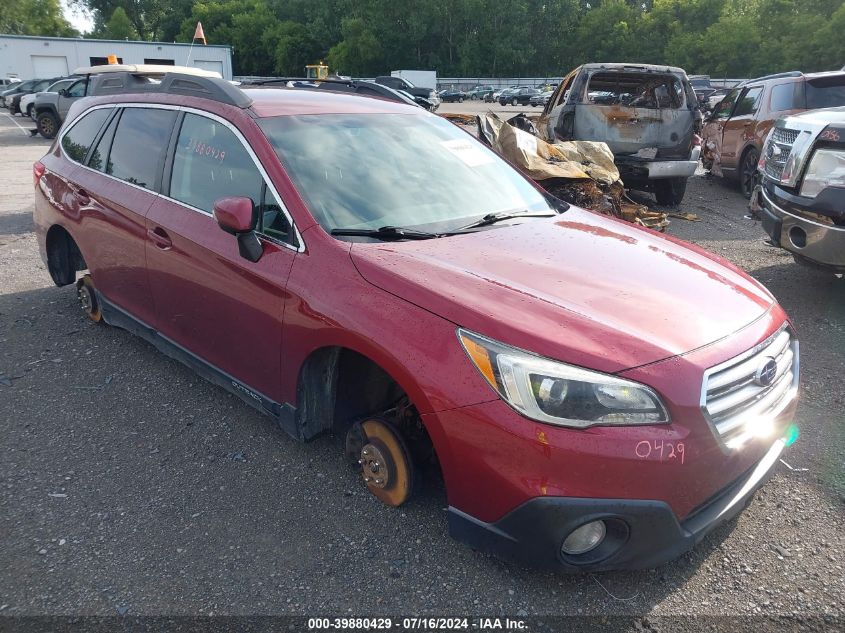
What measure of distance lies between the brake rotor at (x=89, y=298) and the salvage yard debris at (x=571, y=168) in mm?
4292

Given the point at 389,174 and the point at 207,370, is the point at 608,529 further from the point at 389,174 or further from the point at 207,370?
the point at 207,370

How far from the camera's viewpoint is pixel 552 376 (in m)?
2.12

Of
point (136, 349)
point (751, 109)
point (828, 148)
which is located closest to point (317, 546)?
point (136, 349)

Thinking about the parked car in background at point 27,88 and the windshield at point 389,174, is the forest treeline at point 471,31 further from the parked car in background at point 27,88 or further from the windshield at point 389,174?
the windshield at point 389,174

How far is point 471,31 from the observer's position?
2906 inches

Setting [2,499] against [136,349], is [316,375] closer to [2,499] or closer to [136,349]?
[2,499]

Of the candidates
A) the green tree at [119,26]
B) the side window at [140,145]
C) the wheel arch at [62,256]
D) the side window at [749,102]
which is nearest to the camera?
the side window at [140,145]

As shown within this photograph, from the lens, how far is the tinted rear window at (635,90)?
9297mm

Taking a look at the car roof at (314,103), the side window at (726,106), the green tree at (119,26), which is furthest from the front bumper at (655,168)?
the green tree at (119,26)

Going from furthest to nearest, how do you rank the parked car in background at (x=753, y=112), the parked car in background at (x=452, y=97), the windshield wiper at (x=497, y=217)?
the parked car in background at (x=452, y=97), the parked car in background at (x=753, y=112), the windshield wiper at (x=497, y=217)

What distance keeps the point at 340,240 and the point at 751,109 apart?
945cm

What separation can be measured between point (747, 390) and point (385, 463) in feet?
4.71

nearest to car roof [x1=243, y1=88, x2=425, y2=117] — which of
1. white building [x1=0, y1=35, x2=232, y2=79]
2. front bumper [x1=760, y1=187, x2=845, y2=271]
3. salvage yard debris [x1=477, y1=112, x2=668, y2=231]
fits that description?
front bumper [x1=760, y1=187, x2=845, y2=271]

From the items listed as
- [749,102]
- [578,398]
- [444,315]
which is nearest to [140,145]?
[444,315]
